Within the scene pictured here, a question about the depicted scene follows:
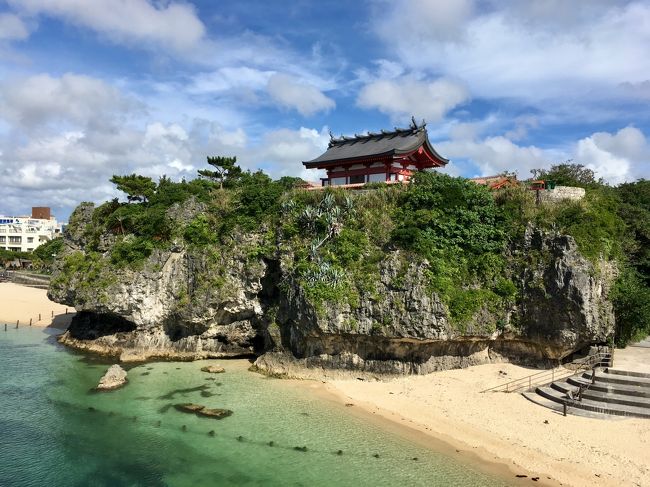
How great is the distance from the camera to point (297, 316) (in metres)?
27.3

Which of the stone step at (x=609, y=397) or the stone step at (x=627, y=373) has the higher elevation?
the stone step at (x=627, y=373)

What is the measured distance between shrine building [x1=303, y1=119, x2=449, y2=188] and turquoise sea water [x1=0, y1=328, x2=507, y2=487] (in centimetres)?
1712

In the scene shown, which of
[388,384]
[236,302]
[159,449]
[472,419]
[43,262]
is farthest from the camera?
[43,262]

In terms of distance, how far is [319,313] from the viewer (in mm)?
26141

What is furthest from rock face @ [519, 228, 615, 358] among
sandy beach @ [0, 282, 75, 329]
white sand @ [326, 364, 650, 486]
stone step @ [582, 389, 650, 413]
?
sandy beach @ [0, 282, 75, 329]

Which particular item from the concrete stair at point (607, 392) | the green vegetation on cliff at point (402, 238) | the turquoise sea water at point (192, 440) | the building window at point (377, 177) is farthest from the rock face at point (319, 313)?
the building window at point (377, 177)

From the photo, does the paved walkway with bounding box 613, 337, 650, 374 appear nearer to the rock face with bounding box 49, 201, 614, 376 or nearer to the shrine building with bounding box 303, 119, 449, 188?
the rock face with bounding box 49, 201, 614, 376

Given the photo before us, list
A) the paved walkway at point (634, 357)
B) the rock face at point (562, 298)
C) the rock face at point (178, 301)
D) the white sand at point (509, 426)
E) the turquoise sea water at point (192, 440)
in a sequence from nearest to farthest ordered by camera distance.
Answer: the turquoise sea water at point (192, 440)
the white sand at point (509, 426)
the paved walkway at point (634, 357)
the rock face at point (562, 298)
the rock face at point (178, 301)

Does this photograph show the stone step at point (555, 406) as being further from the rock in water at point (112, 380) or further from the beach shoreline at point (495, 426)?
the rock in water at point (112, 380)

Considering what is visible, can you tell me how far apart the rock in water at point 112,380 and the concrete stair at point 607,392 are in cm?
2321

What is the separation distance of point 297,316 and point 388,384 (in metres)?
6.75

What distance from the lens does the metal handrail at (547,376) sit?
2390cm

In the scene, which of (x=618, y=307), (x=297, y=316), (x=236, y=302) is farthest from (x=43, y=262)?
(x=618, y=307)

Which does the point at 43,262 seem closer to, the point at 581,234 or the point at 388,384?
the point at 388,384
